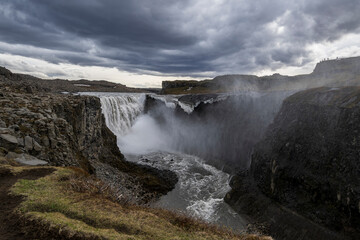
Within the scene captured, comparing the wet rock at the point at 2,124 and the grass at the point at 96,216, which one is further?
the wet rock at the point at 2,124

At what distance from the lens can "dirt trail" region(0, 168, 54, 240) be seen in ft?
22.2

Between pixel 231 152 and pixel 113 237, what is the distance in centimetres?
3252

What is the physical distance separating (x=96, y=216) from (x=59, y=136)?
11199mm

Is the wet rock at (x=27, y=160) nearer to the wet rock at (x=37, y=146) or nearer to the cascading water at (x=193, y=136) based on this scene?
the wet rock at (x=37, y=146)

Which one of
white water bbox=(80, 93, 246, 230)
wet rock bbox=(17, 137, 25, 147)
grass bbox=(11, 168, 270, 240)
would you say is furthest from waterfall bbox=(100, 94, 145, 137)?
grass bbox=(11, 168, 270, 240)

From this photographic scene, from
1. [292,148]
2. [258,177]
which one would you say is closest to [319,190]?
[292,148]

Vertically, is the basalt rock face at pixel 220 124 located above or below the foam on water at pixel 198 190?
above

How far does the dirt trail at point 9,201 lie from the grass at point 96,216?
320 millimetres

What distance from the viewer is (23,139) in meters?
14.3

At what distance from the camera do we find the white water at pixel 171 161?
922 inches

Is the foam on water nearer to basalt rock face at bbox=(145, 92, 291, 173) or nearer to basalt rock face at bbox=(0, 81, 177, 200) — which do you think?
basalt rock face at bbox=(0, 81, 177, 200)

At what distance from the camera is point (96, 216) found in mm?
7938

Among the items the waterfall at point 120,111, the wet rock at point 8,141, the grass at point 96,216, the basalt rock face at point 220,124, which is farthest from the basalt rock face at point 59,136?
the waterfall at point 120,111

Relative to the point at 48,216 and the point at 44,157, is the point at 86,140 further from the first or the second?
the point at 48,216
